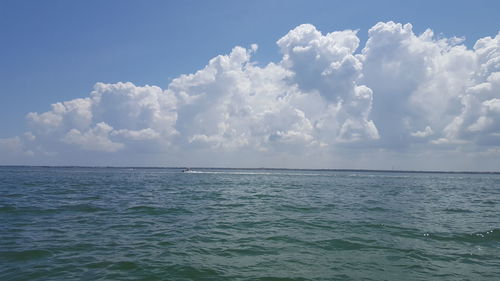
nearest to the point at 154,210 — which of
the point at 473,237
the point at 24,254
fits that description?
the point at 24,254

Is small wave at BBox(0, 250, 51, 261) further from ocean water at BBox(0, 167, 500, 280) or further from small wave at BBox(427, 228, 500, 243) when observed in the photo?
small wave at BBox(427, 228, 500, 243)

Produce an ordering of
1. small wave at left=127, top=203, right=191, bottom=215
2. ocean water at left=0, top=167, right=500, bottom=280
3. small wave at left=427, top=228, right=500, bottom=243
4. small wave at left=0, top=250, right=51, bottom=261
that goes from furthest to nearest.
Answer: small wave at left=127, top=203, right=191, bottom=215, small wave at left=427, top=228, right=500, bottom=243, small wave at left=0, top=250, right=51, bottom=261, ocean water at left=0, top=167, right=500, bottom=280

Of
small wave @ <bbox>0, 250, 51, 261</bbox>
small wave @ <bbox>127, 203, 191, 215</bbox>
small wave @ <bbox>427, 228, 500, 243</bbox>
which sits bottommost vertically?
small wave @ <bbox>127, 203, 191, 215</bbox>

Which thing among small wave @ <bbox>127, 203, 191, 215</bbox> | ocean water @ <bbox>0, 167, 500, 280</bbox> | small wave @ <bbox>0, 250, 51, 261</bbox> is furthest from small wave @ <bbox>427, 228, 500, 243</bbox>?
small wave @ <bbox>0, 250, 51, 261</bbox>

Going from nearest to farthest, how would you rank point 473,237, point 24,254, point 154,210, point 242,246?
point 24,254 → point 242,246 → point 473,237 → point 154,210

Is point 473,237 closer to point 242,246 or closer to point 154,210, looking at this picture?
point 242,246

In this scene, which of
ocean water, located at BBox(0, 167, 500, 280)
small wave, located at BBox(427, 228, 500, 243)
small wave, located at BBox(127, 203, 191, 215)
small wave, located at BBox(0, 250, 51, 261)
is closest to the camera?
ocean water, located at BBox(0, 167, 500, 280)

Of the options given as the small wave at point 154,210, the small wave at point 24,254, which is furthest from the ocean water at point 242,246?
the small wave at point 154,210

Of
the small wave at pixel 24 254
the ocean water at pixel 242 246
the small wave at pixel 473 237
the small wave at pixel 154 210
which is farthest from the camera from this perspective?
the small wave at pixel 154 210

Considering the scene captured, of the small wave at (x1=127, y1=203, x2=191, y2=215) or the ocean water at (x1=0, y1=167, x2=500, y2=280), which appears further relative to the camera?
the small wave at (x1=127, y1=203, x2=191, y2=215)

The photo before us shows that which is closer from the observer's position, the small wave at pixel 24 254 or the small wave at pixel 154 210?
the small wave at pixel 24 254

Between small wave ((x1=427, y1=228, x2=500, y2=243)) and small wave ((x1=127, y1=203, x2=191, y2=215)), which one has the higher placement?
small wave ((x1=427, y1=228, x2=500, y2=243))

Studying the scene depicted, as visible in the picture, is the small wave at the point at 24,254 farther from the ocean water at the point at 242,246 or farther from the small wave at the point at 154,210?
the small wave at the point at 154,210

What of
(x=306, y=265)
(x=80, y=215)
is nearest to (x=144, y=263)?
(x=306, y=265)
